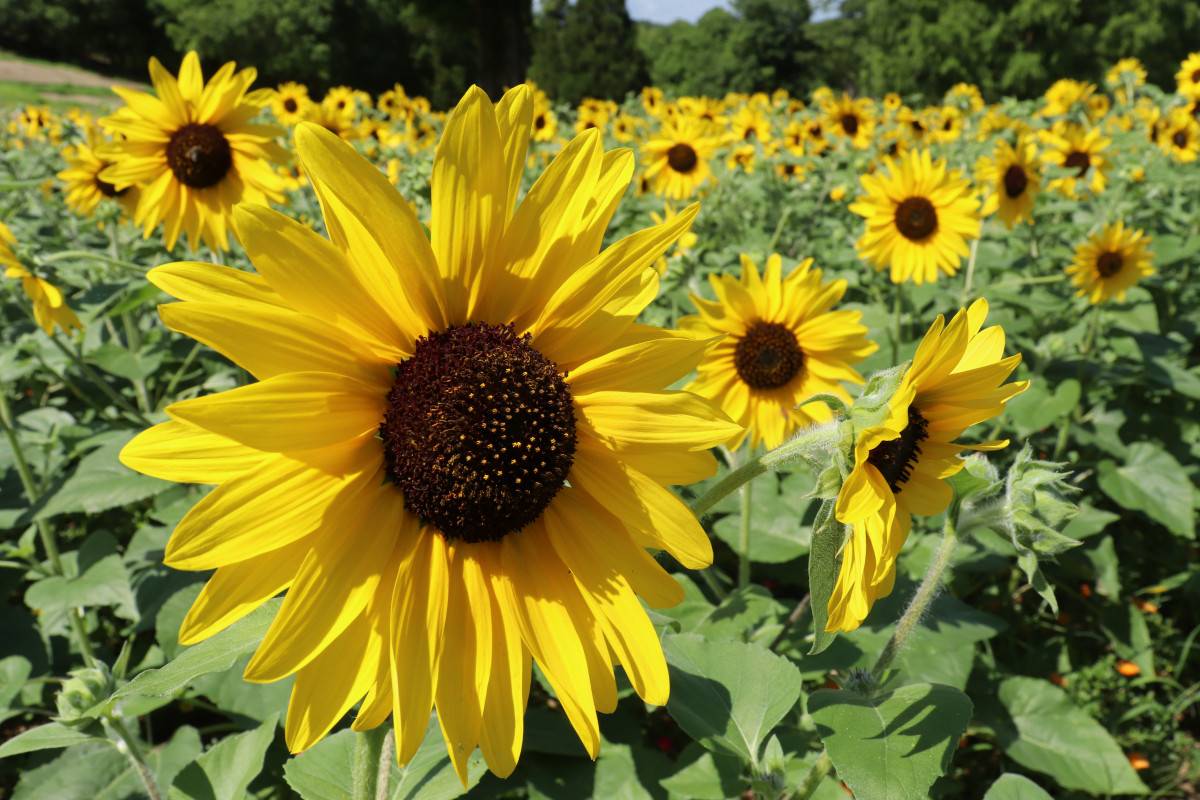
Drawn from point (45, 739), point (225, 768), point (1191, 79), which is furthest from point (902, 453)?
point (1191, 79)

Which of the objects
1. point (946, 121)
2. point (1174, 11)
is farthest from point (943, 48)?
point (946, 121)

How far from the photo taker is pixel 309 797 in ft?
5.20

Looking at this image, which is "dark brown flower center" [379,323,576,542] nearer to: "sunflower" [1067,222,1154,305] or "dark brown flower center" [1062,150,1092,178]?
"sunflower" [1067,222,1154,305]

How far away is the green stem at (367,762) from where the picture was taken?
1.35 m

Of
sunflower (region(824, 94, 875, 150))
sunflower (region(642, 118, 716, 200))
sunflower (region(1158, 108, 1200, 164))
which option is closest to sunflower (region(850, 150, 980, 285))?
sunflower (region(642, 118, 716, 200))

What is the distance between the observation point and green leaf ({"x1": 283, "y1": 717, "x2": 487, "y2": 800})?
1.62m

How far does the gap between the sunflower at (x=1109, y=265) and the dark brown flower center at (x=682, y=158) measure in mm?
3371

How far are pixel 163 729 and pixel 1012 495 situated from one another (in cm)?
329

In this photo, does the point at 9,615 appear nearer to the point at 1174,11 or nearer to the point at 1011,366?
the point at 1011,366

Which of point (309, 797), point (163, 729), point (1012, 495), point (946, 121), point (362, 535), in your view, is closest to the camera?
point (362, 535)

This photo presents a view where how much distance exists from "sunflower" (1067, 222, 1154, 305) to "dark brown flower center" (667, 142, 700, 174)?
11.1 ft

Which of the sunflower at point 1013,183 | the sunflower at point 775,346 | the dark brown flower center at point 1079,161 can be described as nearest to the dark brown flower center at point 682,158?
the sunflower at point 1013,183

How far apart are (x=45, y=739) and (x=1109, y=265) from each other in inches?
199

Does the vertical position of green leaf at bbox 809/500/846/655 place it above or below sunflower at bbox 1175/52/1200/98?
below
